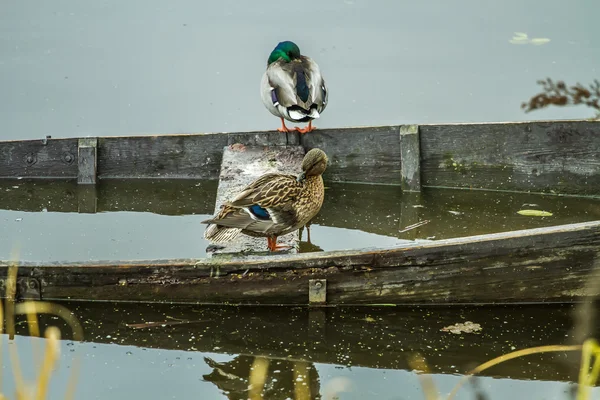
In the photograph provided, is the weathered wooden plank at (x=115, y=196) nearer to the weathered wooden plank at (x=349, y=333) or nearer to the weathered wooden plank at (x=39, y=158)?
the weathered wooden plank at (x=39, y=158)

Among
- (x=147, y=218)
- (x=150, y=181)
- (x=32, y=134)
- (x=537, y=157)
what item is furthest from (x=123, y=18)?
(x=537, y=157)

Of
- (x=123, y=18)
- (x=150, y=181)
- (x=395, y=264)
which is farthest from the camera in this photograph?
(x=123, y=18)

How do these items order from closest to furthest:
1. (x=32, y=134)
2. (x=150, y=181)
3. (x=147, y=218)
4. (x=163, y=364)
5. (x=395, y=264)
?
(x=163, y=364) < (x=395, y=264) < (x=147, y=218) < (x=150, y=181) < (x=32, y=134)

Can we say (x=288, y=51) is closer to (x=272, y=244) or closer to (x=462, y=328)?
(x=272, y=244)

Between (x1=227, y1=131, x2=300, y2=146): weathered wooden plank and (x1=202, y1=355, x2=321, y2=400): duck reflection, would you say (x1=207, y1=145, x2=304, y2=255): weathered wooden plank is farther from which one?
(x1=202, y1=355, x2=321, y2=400): duck reflection

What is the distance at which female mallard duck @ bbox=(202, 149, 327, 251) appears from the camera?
5.07 meters

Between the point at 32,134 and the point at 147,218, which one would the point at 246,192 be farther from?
the point at 32,134

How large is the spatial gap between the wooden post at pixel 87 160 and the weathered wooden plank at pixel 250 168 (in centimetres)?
109

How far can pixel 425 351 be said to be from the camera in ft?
15.7

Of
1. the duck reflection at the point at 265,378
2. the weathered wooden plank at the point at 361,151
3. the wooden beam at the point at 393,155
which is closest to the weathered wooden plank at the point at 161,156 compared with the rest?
the wooden beam at the point at 393,155

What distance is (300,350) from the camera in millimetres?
4789

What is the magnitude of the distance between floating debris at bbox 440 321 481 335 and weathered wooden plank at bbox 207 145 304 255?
0.98 m

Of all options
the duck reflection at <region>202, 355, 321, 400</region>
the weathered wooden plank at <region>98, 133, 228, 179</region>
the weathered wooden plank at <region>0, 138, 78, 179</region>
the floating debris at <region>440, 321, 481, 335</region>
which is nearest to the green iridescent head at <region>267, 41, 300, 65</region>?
the weathered wooden plank at <region>98, 133, 228, 179</region>

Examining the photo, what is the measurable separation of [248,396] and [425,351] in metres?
1.05
